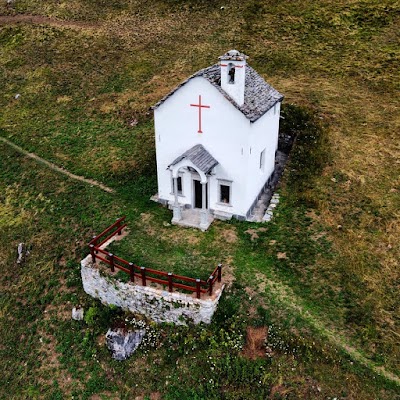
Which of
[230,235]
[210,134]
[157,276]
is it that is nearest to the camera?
[157,276]

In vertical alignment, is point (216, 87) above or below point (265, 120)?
above

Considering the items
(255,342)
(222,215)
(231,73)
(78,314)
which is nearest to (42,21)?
(231,73)

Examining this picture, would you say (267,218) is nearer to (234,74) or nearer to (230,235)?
(230,235)

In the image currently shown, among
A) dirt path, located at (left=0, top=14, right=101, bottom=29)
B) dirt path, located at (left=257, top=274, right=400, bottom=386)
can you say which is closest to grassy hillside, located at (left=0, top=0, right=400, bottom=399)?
dirt path, located at (left=257, top=274, right=400, bottom=386)

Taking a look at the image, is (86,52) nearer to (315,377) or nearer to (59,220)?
(59,220)

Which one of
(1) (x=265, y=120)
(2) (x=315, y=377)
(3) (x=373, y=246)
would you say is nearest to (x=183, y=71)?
(1) (x=265, y=120)

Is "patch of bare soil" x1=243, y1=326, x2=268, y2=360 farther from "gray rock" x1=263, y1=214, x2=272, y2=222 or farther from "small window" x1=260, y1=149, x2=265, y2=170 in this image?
"small window" x1=260, y1=149, x2=265, y2=170
